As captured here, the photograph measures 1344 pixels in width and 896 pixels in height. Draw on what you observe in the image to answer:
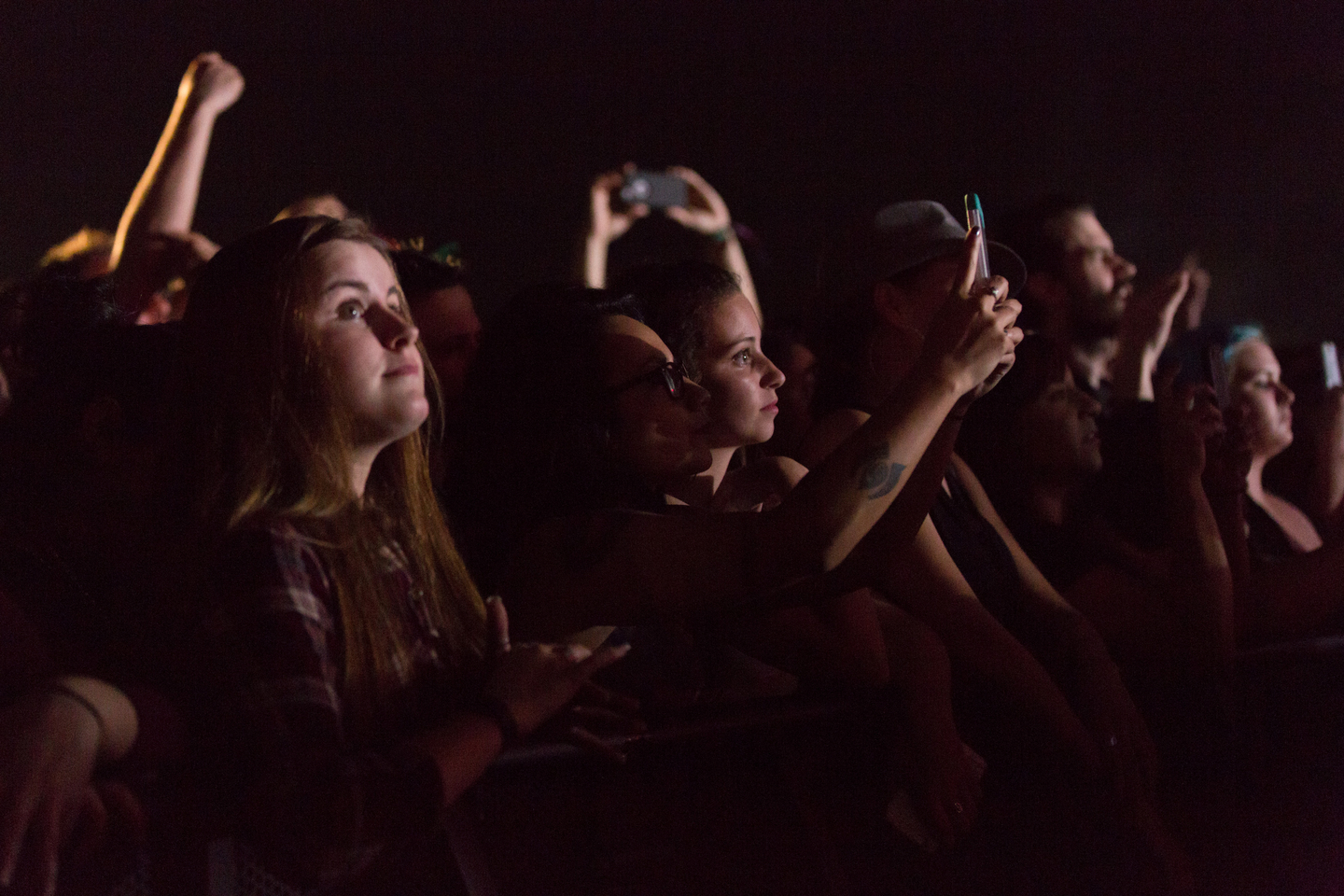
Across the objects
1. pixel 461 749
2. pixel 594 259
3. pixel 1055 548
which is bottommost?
pixel 1055 548

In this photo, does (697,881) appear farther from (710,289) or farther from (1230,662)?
(1230,662)

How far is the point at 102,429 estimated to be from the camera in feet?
4.43

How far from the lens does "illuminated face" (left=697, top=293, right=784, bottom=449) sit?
1530 millimetres

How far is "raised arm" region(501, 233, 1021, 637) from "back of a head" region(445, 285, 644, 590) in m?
0.08

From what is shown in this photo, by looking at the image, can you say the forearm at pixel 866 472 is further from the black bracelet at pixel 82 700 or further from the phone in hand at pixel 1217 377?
the phone in hand at pixel 1217 377

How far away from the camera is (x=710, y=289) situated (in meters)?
1.66

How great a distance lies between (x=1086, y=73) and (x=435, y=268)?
2468mm

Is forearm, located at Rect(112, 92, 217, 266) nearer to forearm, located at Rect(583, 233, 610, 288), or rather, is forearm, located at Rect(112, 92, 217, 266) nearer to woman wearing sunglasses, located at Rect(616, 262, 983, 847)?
forearm, located at Rect(583, 233, 610, 288)

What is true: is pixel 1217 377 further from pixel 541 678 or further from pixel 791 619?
pixel 541 678

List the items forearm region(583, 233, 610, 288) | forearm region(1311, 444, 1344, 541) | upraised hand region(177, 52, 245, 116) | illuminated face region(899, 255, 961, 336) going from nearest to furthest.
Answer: illuminated face region(899, 255, 961, 336)
upraised hand region(177, 52, 245, 116)
forearm region(583, 233, 610, 288)
forearm region(1311, 444, 1344, 541)

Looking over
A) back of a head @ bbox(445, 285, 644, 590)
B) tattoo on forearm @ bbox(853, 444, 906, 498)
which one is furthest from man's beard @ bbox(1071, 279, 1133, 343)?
tattoo on forearm @ bbox(853, 444, 906, 498)

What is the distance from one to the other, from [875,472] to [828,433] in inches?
18.6

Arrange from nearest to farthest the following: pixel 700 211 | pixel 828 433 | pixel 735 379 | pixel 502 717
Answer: pixel 502 717, pixel 735 379, pixel 828 433, pixel 700 211

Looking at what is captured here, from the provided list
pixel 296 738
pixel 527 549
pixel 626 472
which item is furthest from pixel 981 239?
pixel 296 738
